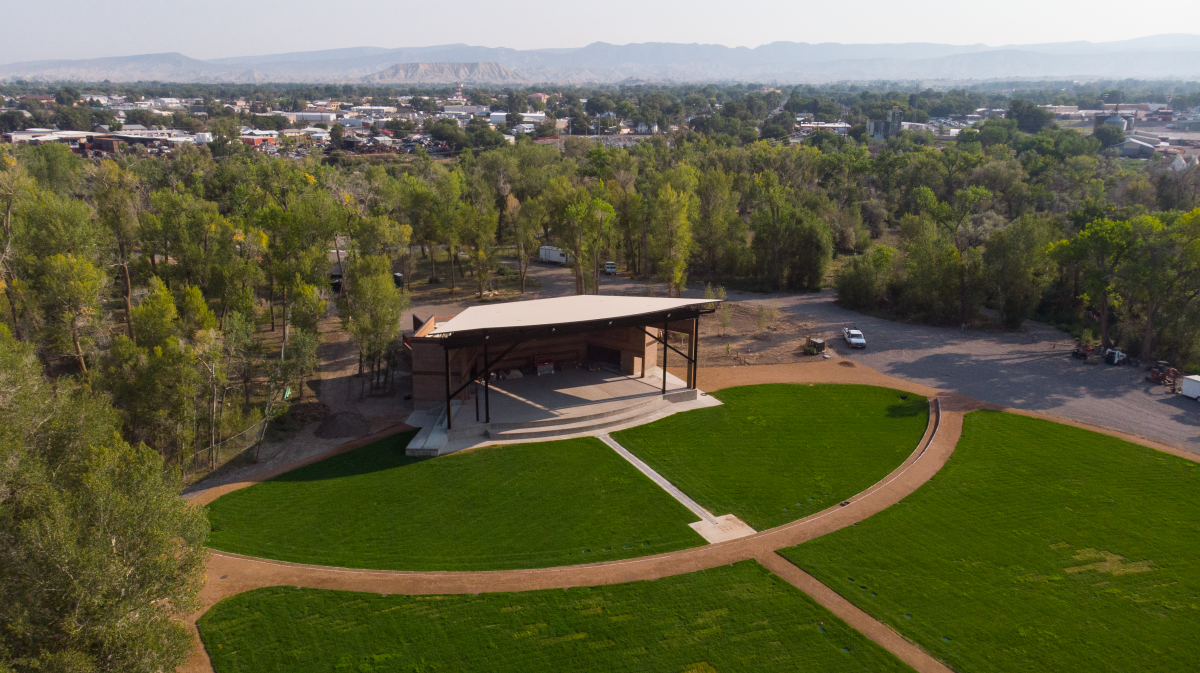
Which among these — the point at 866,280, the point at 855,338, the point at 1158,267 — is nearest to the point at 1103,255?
the point at 1158,267

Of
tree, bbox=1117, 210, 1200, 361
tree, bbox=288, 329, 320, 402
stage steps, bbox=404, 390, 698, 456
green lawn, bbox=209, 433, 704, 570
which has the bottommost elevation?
green lawn, bbox=209, 433, 704, 570

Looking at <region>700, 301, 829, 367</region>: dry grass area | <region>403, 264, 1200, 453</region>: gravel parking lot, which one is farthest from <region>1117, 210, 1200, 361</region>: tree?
<region>700, 301, 829, 367</region>: dry grass area

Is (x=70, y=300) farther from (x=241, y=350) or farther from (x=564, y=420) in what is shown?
(x=564, y=420)

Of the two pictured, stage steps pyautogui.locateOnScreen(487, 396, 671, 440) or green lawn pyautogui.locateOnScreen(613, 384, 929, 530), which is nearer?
green lawn pyautogui.locateOnScreen(613, 384, 929, 530)

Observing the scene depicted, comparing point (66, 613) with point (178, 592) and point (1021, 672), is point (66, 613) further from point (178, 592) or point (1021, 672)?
point (1021, 672)

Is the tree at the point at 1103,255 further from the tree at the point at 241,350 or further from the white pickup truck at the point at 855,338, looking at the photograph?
the tree at the point at 241,350

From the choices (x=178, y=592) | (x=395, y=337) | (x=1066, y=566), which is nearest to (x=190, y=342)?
(x=395, y=337)

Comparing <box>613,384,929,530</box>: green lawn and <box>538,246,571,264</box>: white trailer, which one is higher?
<box>538,246,571,264</box>: white trailer

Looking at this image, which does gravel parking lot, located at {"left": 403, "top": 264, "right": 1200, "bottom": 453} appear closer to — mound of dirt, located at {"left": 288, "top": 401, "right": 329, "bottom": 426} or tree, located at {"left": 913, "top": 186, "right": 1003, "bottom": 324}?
tree, located at {"left": 913, "top": 186, "right": 1003, "bottom": 324}
